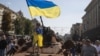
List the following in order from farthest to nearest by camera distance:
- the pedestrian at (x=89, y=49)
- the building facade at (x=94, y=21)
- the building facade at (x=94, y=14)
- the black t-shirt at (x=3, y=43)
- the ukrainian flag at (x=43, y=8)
Result: the building facade at (x=94, y=14)
the building facade at (x=94, y=21)
the black t-shirt at (x=3, y=43)
the ukrainian flag at (x=43, y=8)
the pedestrian at (x=89, y=49)

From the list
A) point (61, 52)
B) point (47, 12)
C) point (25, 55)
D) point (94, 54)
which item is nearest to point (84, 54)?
point (94, 54)

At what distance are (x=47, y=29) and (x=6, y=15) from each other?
78404 mm

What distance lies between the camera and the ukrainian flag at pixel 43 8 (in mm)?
14836

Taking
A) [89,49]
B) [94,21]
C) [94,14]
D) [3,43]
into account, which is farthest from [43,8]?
[94,21]

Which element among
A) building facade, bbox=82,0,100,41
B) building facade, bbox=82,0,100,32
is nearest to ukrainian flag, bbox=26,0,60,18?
building facade, bbox=82,0,100,41

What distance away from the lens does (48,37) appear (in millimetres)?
26328

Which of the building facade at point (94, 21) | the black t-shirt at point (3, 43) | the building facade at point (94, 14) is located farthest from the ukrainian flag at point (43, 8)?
the building facade at point (94, 14)

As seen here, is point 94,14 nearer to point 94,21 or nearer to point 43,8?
point 94,21

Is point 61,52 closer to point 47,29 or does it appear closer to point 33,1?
point 47,29

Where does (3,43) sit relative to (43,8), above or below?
below

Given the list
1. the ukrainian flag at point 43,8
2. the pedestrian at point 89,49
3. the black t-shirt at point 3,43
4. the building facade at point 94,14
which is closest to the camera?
the pedestrian at point 89,49

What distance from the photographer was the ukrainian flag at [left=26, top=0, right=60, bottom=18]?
14.8 m

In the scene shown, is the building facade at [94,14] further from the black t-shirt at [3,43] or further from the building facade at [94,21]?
the black t-shirt at [3,43]

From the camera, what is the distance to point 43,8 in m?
15.3
